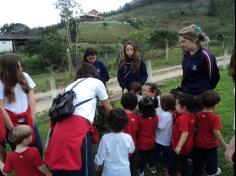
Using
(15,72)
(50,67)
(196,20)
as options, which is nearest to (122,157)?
(15,72)

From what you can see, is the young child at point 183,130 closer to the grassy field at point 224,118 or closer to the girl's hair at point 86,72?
the grassy field at point 224,118

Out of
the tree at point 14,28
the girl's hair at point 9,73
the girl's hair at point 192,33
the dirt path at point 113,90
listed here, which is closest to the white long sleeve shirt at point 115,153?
the girl's hair at point 9,73

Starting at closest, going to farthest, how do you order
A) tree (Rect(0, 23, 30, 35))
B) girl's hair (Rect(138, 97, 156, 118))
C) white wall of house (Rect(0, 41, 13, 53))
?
1. girl's hair (Rect(138, 97, 156, 118))
2. white wall of house (Rect(0, 41, 13, 53))
3. tree (Rect(0, 23, 30, 35))

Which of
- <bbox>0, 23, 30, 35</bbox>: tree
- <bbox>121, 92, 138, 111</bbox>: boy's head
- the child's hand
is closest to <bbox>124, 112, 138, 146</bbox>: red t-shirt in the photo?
<bbox>121, 92, 138, 111</bbox>: boy's head

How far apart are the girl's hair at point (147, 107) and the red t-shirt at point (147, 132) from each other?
5 cm

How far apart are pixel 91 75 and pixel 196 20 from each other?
2495 inches

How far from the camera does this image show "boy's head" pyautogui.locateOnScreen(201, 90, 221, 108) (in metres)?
4.17

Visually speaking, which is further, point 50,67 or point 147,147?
point 50,67

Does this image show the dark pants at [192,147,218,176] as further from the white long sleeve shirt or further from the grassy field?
the white long sleeve shirt

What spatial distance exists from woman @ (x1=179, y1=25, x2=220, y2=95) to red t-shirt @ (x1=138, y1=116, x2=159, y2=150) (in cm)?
62

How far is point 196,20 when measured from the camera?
64438mm

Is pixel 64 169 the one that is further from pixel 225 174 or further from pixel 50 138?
pixel 225 174

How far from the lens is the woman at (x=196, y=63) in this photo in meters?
4.36

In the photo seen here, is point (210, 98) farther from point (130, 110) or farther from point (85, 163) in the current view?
point (85, 163)
